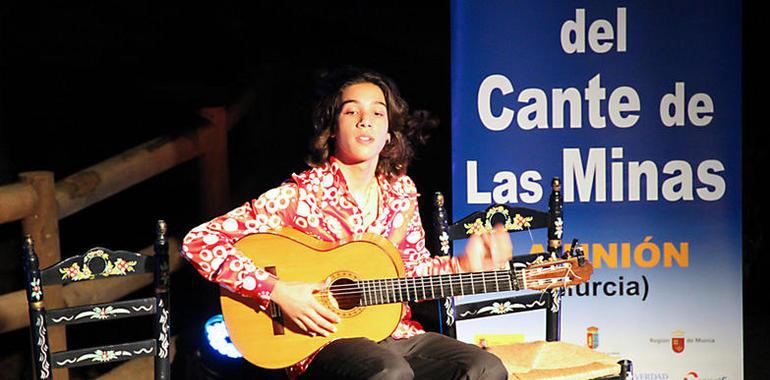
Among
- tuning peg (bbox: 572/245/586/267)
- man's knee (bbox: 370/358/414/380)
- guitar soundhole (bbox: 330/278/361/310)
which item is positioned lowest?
man's knee (bbox: 370/358/414/380)

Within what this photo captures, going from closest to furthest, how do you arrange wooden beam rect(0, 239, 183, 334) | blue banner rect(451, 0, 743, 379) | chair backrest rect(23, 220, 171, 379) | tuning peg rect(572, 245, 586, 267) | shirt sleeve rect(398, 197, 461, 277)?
chair backrest rect(23, 220, 171, 379) < tuning peg rect(572, 245, 586, 267) < shirt sleeve rect(398, 197, 461, 277) < wooden beam rect(0, 239, 183, 334) < blue banner rect(451, 0, 743, 379)

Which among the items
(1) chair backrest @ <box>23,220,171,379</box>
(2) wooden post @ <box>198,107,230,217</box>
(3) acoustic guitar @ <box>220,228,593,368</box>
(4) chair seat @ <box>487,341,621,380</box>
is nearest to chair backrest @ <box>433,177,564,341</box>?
(4) chair seat @ <box>487,341,621,380</box>

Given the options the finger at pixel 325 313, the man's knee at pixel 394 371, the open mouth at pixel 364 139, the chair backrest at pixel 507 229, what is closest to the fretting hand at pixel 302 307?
the finger at pixel 325 313

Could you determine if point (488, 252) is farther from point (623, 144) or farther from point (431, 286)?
point (623, 144)

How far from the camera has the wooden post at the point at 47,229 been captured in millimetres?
3803

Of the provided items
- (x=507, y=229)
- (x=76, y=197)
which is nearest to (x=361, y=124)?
(x=507, y=229)

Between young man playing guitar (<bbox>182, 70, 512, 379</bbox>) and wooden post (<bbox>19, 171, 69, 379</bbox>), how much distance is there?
37.1 inches

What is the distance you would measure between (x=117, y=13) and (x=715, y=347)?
481 cm

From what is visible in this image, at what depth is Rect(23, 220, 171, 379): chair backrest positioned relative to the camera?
304 centimetres

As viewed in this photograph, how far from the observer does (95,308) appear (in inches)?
124

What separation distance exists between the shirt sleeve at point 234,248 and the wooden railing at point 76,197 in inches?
37.3

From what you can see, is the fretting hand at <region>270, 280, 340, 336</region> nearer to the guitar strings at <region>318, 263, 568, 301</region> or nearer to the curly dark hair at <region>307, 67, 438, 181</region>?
the guitar strings at <region>318, 263, 568, 301</region>

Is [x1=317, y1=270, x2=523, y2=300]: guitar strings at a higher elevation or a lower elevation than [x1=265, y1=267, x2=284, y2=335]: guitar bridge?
higher

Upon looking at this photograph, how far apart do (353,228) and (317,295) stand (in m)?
0.27
